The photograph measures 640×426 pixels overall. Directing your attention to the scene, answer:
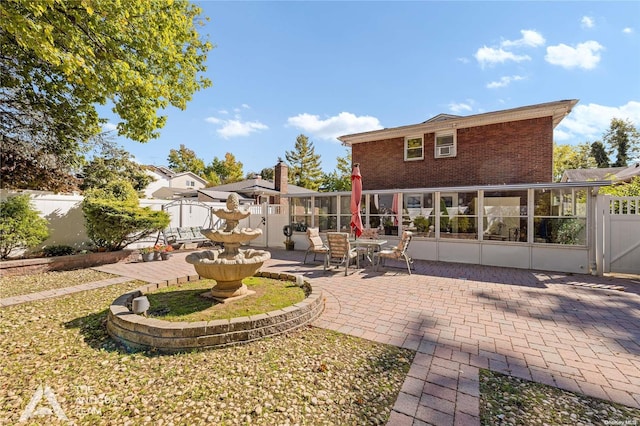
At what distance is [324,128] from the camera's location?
46.4 metres

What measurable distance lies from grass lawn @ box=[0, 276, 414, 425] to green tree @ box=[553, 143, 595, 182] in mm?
38390

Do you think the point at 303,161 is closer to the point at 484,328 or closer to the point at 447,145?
the point at 447,145

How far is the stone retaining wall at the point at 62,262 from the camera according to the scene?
731cm

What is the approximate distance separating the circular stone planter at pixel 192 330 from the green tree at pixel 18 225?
20.8 feet

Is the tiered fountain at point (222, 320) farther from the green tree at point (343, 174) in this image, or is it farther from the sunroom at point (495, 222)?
the green tree at point (343, 174)

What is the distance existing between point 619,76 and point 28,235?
23331mm

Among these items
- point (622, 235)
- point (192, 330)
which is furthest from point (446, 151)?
point (192, 330)

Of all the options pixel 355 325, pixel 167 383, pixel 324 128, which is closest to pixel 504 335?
pixel 355 325

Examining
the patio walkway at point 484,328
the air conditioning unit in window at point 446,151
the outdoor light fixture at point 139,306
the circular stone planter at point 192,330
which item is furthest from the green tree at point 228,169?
the circular stone planter at point 192,330

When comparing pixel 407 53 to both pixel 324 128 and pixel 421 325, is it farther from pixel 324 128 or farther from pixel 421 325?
pixel 324 128

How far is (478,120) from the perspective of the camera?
11570mm

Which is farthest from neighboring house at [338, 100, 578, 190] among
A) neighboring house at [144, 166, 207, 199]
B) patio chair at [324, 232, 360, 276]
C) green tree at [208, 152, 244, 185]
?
green tree at [208, 152, 244, 185]

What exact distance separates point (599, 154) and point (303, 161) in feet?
143

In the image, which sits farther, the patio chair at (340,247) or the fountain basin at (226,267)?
the patio chair at (340,247)
